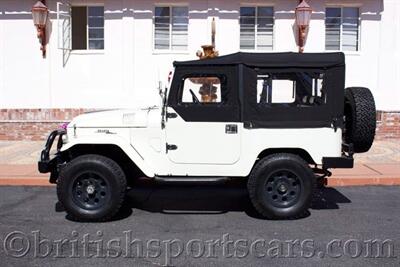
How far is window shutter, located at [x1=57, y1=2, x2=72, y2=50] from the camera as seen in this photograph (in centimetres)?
1512

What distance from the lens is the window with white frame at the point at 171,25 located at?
15.5 meters

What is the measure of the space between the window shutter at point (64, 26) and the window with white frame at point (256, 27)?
4898mm

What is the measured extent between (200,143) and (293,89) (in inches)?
58.9

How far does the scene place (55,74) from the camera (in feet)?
50.9

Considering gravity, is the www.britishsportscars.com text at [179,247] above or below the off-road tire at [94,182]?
below

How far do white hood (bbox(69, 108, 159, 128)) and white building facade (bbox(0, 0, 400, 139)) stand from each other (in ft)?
26.6

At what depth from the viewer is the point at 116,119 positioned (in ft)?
23.5

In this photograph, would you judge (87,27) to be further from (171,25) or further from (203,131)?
(203,131)

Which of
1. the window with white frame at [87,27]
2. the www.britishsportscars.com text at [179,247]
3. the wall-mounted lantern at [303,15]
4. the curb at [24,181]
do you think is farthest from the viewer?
the window with white frame at [87,27]

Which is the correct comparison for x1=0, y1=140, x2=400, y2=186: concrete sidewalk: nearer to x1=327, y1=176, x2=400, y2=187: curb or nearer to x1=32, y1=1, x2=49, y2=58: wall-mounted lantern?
x1=327, y1=176, x2=400, y2=187: curb

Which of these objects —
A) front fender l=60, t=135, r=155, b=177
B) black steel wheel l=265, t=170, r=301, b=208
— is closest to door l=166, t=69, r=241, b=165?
front fender l=60, t=135, r=155, b=177

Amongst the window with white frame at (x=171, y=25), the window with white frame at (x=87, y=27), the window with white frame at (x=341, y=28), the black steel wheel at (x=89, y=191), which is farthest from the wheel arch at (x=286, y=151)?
the window with white frame at (x=87, y=27)

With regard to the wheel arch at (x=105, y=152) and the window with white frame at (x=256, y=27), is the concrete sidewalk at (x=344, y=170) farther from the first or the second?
the window with white frame at (x=256, y=27)

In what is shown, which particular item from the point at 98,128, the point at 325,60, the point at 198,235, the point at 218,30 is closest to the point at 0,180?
the point at 98,128
